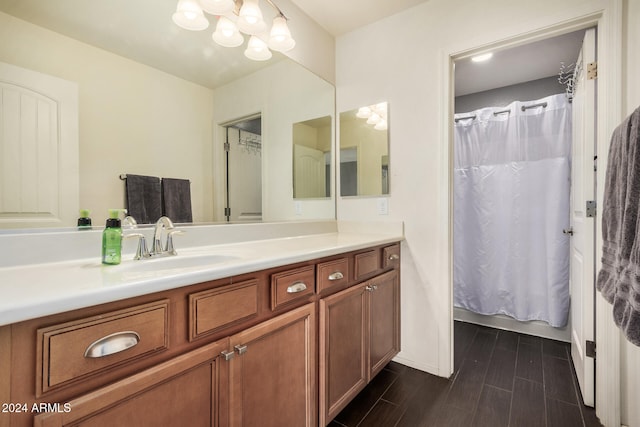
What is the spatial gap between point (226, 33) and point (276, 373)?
1661mm

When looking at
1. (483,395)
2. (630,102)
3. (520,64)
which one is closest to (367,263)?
(483,395)

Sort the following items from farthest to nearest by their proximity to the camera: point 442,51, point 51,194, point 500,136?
point 500,136 → point 442,51 → point 51,194

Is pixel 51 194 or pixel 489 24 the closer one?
pixel 51 194

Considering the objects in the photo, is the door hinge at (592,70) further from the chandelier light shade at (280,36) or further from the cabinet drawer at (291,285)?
the cabinet drawer at (291,285)

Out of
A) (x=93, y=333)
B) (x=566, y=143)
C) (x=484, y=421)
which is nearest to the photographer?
(x=93, y=333)

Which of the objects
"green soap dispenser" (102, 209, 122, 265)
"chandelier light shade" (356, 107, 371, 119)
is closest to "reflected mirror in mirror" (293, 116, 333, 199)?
"chandelier light shade" (356, 107, 371, 119)

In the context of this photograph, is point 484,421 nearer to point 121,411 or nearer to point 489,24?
point 121,411

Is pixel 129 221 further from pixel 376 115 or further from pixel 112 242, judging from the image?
pixel 376 115

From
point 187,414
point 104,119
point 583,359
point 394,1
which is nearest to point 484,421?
point 583,359

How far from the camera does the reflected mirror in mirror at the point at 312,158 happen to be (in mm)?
2164

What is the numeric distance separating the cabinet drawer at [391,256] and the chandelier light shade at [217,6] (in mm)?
1511

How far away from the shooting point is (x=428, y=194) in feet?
6.32

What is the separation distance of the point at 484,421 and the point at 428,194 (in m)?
1.24

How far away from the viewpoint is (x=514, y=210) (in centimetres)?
252
